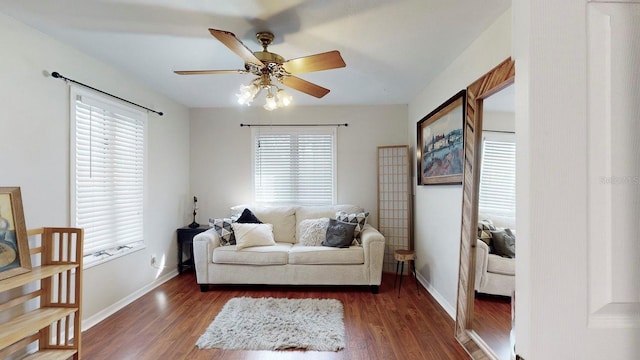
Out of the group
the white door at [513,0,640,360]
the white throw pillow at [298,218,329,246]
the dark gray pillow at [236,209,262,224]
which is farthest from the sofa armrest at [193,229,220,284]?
the white door at [513,0,640,360]

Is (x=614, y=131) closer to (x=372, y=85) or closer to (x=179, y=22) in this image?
(x=179, y=22)

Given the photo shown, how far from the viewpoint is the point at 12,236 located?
1.80m

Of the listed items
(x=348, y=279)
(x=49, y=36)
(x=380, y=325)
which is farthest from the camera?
(x=348, y=279)

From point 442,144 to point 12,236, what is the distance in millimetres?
3375

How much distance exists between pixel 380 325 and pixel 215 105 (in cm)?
354

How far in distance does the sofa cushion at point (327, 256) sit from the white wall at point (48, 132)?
1.75 m

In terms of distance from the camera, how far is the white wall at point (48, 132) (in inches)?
77.3

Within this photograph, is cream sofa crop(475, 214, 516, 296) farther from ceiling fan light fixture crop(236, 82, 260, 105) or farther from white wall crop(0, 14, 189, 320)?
white wall crop(0, 14, 189, 320)

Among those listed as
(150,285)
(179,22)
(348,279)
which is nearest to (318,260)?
(348,279)

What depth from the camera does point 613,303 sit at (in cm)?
50

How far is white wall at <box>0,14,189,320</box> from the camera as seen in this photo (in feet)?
6.44

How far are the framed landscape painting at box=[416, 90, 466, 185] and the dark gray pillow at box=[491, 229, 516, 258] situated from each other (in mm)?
662

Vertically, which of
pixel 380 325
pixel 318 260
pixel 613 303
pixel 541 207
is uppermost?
pixel 541 207

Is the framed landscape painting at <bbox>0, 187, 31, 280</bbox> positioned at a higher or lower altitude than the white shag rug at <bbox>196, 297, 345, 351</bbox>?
higher
